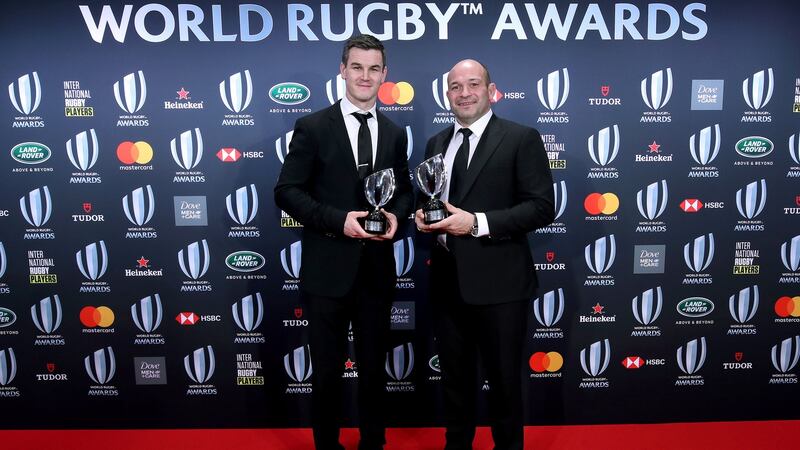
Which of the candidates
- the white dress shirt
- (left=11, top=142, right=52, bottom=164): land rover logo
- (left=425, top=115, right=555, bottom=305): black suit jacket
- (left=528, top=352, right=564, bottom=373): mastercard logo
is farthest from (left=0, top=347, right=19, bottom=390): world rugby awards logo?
(left=528, top=352, right=564, bottom=373): mastercard logo

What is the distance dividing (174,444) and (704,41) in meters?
3.76

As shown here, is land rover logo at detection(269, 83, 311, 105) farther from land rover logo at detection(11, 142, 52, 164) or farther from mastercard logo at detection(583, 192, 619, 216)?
mastercard logo at detection(583, 192, 619, 216)

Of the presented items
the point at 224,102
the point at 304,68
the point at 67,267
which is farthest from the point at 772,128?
the point at 67,267

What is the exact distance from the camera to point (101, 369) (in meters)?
3.12

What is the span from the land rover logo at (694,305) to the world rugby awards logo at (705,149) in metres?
0.73

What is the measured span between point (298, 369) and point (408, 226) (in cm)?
110

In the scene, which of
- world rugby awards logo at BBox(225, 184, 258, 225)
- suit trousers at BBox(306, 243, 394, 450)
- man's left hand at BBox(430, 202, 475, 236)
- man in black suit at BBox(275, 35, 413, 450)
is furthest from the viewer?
world rugby awards logo at BBox(225, 184, 258, 225)

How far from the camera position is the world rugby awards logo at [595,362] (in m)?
3.11

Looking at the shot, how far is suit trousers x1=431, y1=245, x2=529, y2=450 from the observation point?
7.72ft

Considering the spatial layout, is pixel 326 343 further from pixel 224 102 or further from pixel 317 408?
pixel 224 102

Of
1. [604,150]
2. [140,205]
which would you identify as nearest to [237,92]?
[140,205]

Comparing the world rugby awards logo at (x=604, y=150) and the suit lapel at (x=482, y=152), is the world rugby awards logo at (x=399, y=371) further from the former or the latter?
the world rugby awards logo at (x=604, y=150)

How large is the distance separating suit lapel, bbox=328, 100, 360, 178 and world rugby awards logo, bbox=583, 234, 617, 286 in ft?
5.04

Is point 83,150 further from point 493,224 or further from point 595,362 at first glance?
point 595,362
